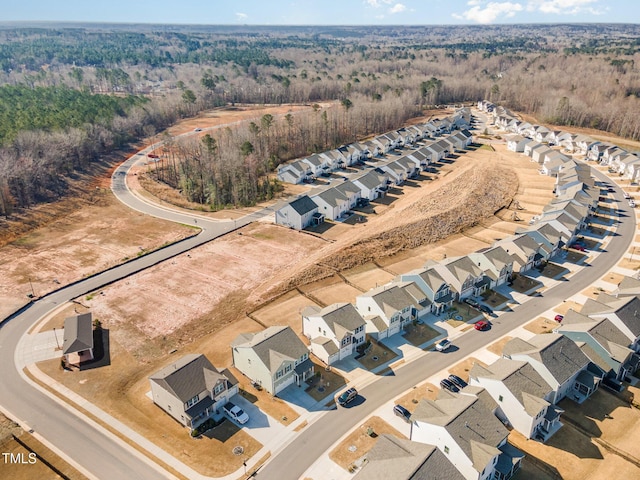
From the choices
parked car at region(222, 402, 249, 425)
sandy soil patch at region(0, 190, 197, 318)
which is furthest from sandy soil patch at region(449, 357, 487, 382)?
sandy soil patch at region(0, 190, 197, 318)

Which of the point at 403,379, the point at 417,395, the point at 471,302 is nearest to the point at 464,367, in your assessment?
the point at 403,379

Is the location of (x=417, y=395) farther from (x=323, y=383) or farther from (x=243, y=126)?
(x=243, y=126)

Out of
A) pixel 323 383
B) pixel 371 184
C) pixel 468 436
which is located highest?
pixel 371 184

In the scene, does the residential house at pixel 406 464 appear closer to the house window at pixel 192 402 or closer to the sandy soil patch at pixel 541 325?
the house window at pixel 192 402

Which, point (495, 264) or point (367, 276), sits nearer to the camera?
point (495, 264)

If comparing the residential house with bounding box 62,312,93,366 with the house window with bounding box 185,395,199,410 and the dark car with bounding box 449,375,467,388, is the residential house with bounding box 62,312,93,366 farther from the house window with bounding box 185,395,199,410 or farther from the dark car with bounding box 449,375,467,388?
the dark car with bounding box 449,375,467,388

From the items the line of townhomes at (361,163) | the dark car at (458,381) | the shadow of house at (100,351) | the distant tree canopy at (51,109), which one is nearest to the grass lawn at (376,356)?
the dark car at (458,381)
